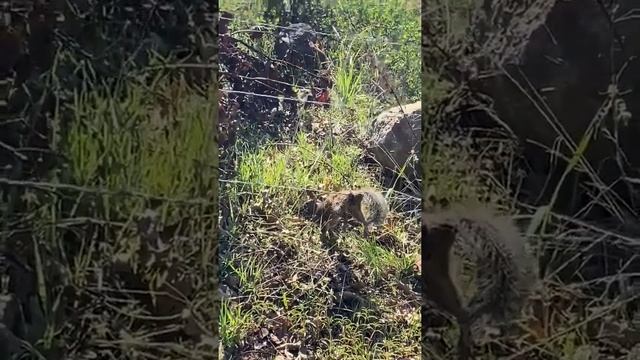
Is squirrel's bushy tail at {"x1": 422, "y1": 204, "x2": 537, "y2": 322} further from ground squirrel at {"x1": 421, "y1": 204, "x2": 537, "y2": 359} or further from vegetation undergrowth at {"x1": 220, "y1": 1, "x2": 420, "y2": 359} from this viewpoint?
vegetation undergrowth at {"x1": 220, "y1": 1, "x2": 420, "y2": 359}

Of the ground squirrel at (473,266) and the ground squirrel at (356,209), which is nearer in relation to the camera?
the ground squirrel at (473,266)

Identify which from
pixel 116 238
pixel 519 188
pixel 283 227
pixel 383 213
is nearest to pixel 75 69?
pixel 116 238

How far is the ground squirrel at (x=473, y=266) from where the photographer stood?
1.41 meters

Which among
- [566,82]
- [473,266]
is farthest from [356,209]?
[566,82]

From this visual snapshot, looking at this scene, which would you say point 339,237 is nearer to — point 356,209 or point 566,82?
point 356,209

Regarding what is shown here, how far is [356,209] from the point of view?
1.58m

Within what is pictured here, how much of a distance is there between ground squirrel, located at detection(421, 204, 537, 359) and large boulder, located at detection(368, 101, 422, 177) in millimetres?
189

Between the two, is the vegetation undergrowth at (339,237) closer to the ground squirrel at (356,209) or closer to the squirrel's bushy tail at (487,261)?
the ground squirrel at (356,209)

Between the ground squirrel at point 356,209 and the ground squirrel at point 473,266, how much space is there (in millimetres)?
174

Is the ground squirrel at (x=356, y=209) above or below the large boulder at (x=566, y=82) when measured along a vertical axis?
below

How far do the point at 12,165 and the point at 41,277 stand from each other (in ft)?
0.61

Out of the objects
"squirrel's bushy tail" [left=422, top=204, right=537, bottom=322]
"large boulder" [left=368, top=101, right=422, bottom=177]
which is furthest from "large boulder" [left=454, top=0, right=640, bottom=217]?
"large boulder" [left=368, top=101, right=422, bottom=177]

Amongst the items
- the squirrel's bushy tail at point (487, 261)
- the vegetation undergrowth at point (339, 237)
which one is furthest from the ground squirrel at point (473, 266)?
the vegetation undergrowth at point (339, 237)

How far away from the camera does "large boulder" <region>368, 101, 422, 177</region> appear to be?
1.58 m
